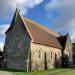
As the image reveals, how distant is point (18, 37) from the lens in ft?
136

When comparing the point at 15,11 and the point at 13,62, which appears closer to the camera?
the point at 13,62

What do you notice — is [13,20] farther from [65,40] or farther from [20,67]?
[65,40]

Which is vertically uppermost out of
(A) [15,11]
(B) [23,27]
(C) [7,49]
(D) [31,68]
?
(A) [15,11]

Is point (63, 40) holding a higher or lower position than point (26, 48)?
higher

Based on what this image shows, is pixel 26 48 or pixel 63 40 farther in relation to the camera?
pixel 63 40

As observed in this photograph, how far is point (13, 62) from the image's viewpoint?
40938 mm

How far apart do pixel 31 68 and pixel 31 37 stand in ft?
20.0

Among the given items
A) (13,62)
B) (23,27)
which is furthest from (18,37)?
(13,62)

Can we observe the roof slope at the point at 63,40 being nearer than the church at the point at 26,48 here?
No

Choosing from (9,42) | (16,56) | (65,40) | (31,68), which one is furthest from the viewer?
(65,40)

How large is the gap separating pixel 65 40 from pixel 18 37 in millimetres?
18879

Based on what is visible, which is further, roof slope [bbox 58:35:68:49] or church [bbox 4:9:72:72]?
roof slope [bbox 58:35:68:49]

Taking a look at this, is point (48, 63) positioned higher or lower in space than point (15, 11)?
lower

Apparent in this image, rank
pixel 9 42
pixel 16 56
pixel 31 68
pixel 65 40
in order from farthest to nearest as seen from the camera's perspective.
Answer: pixel 65 40 < pixel 9 42 < pixel 16 56 < pixel 31 68
